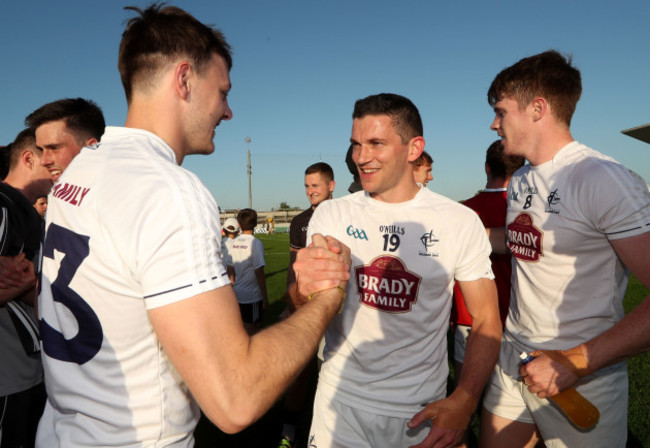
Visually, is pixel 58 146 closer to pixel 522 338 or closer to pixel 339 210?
pixel 339 210

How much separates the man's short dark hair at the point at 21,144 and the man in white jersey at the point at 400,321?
3.11 meters

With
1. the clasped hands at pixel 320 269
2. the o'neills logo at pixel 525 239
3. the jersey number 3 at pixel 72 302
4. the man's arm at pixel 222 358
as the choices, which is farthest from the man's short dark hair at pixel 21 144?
the o'neills logo at pixel 525 239

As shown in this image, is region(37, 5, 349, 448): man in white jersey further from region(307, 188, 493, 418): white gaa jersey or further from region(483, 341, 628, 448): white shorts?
region(483, 341, 628, 448): white shorts

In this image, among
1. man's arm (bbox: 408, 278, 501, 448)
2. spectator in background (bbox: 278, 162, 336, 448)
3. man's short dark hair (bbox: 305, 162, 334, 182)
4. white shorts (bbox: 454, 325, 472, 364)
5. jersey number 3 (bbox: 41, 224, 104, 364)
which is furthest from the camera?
man's short dark hair (bbox: 305, 162, 334, 182)

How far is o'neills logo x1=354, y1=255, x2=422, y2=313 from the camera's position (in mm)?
2459

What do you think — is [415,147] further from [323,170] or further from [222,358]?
[323,170]

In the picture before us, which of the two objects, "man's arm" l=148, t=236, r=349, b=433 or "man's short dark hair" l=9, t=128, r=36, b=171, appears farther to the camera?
"man's short dark hair" l=9, t=128, r=36, b=171

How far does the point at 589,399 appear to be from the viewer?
236 centimetres

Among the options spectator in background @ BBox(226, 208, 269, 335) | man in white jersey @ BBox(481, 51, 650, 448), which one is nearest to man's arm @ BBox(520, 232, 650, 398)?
man in white jersey @ BBox(481, 51, 650, 448)

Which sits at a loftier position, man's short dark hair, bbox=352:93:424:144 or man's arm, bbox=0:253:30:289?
man's short dark hair, bbox=352:93:424:144

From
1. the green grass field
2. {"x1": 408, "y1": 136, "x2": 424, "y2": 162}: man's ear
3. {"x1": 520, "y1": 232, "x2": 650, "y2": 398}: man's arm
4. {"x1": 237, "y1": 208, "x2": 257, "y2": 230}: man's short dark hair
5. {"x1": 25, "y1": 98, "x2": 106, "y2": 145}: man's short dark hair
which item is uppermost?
{"x1": 25, "y1": 98, "x2": 106, "y2": 145}: man's short dark hair

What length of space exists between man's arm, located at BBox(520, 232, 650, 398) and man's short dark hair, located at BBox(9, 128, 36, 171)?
4.66m

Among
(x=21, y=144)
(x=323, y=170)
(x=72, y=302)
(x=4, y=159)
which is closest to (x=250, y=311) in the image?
(x=323, y=170)

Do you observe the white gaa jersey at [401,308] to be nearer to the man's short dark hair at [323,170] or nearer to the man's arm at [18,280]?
the man's arm at [18,280]
